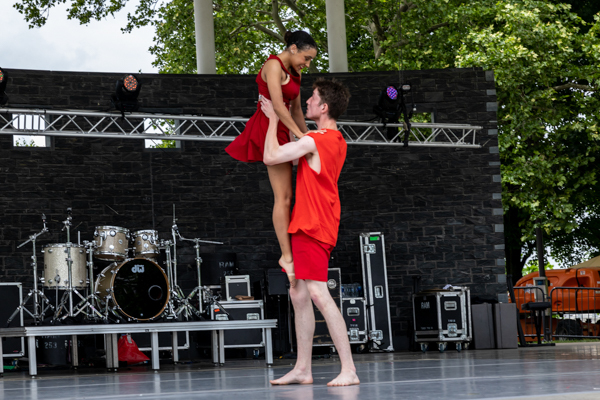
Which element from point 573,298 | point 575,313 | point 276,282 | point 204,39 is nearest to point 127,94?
point 276,282

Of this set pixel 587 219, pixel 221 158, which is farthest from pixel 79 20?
pixel 587 219

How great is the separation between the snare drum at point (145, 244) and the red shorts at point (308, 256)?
4397 millimetres

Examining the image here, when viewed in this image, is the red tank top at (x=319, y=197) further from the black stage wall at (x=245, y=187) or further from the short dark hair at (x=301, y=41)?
the black stage wall at (x=245, y=187)

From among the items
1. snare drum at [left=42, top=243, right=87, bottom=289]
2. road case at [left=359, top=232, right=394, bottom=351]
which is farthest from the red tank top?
road case at [left=359, top=232, right=394, bottom=351]

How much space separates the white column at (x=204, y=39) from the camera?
10.6 m

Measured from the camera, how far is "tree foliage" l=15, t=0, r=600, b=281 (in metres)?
12.8

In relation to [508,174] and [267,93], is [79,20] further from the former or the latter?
[267,93]

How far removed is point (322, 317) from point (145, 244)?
2376 millimetres

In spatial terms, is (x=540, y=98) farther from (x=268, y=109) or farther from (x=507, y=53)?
(x=268, y=109)

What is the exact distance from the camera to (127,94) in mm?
7594

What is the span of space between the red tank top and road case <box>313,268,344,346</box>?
5.20 metres

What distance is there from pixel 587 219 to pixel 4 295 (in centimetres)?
1392

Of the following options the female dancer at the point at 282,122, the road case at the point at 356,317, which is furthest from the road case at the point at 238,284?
the female dancer at the point at 282,122

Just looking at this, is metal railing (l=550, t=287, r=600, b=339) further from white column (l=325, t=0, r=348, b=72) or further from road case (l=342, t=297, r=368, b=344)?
white column (l=325, t=0, r=348, b=72)
